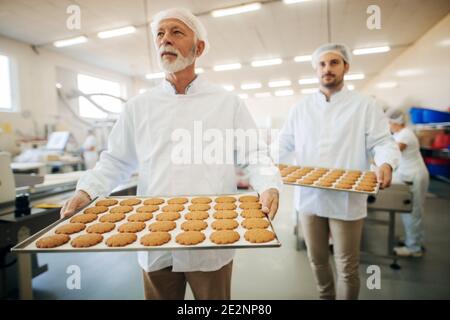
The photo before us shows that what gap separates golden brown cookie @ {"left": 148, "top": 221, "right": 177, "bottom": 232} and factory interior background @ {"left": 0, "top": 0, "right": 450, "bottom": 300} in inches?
20.3

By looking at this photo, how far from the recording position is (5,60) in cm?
375

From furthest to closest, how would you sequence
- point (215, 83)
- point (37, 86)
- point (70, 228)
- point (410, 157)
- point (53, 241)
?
point (37, 86), point (215, 83), point (410, 157), point (70, 228), point (53, 241)

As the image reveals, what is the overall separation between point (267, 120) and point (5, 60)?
9.20 meters

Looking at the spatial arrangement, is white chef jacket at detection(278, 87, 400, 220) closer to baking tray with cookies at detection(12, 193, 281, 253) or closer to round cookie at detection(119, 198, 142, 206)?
baking tray with cookies at detection(12, 193, 281, 253)

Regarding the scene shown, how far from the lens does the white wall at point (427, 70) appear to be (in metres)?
3.19

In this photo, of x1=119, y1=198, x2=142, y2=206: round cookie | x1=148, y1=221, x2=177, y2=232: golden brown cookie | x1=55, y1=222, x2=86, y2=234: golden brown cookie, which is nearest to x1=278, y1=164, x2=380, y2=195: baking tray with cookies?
x1=148, y1=221, x2=177, y2=232: golden brown cookie

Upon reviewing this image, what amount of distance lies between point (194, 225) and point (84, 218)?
0.49 m

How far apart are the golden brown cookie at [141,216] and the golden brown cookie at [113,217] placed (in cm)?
4

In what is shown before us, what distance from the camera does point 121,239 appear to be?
88cm

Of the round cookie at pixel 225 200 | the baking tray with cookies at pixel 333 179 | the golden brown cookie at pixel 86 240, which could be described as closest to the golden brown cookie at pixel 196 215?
the round cookie at pixel 225 200

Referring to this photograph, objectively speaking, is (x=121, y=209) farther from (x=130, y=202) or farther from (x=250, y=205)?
(x=250, y=205)

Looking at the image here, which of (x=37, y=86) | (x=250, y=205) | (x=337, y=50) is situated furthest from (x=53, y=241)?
(x=37, y=86)

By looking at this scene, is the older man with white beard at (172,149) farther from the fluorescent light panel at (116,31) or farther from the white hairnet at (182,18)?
the fluorescent light panel at (116,31)

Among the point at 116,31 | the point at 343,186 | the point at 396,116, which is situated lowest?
the point at 343,186
